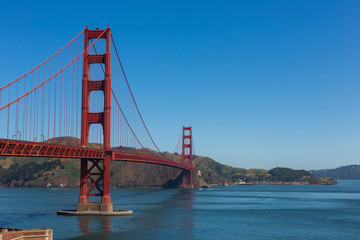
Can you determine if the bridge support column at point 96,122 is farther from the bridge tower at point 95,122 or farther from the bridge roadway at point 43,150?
the bridge roadway at point 43,150

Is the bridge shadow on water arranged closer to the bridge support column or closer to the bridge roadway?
the bridge support column

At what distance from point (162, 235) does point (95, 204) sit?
16648mm

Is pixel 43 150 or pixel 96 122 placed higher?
pixel 96 122

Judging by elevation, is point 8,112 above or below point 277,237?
above

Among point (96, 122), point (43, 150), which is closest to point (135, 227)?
point (43, 150)

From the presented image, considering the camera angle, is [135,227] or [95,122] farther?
[95,122]

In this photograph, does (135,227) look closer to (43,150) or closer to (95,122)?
(43,150)

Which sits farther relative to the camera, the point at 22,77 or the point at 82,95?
the point at 82,95

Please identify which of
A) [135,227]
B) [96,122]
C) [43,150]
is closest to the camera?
[43,150]

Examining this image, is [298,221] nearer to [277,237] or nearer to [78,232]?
[277,237]

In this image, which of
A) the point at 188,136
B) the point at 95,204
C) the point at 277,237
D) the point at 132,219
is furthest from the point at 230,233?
the point at 188,136

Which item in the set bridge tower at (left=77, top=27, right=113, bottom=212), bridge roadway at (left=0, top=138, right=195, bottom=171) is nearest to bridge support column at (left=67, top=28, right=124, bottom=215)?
bridge tower at (left=77, top=27, right=113, bottom=212)

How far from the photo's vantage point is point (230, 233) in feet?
153

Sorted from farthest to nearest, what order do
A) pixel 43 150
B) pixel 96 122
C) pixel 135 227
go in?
pixel 96 122 < pixel 135 227 < pixel 43 150
